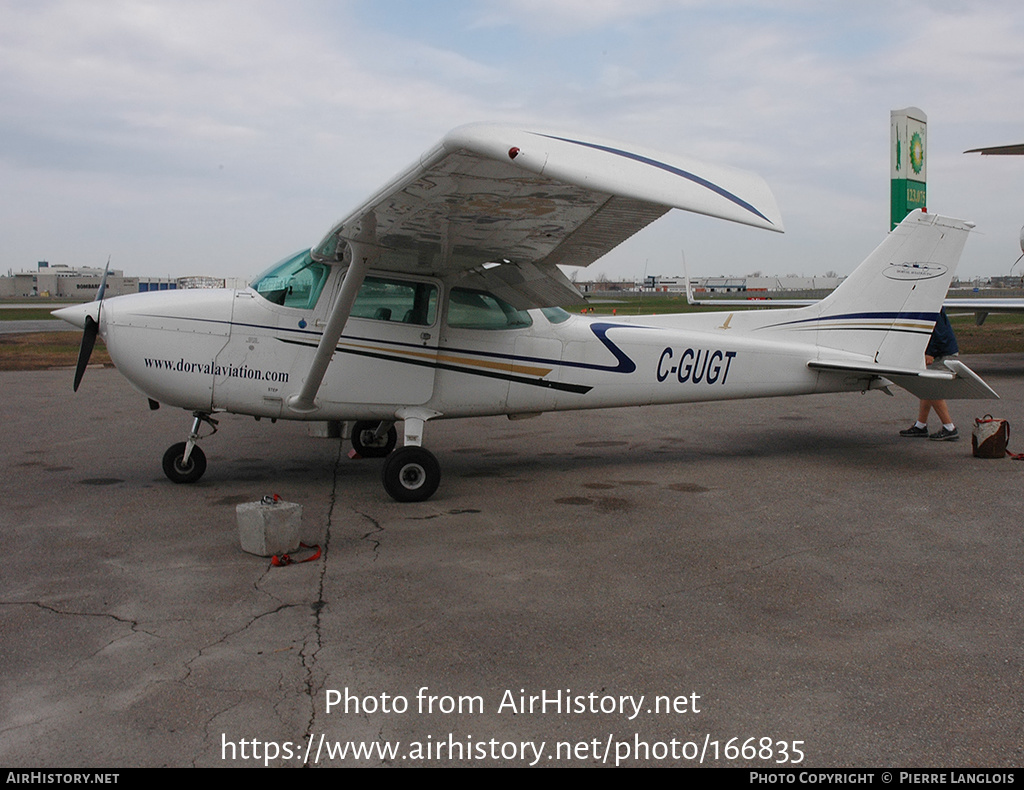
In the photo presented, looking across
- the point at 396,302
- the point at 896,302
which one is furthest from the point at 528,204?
the point at 896,302

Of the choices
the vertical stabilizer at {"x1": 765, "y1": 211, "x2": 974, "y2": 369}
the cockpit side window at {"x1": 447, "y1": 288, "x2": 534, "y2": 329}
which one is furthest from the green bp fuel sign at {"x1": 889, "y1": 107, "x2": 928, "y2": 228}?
the cockpit side window at {"x1": 447, "y1": 288, "x2": 534, "y2": 329}

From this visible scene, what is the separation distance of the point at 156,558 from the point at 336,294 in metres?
2.78

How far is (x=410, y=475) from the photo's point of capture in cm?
663

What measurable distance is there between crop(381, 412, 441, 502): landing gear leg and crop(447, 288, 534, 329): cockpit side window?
4.37ft

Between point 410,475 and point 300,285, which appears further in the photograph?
point 300,285

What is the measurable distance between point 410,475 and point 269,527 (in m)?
1.73

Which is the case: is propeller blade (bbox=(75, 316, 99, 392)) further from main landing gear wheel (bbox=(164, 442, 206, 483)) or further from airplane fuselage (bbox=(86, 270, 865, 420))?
main landing gear wheel (bbox=(164, 442, 206, 483))

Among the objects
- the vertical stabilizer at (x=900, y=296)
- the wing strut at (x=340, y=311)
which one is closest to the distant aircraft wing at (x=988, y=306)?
the vertical stabilizer at (x=900, y=296)

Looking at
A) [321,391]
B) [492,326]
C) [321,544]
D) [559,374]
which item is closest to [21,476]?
[321,391]

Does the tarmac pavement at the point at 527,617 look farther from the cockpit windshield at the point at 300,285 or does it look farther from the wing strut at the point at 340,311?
the cockpit windshield at the point at 300,285

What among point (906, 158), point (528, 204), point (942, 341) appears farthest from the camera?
point (906, 158)

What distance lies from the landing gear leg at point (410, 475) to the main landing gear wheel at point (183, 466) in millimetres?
A: 1892

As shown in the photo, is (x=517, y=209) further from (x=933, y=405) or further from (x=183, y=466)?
(x=933, y=405)

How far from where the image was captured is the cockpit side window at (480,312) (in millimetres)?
7277
